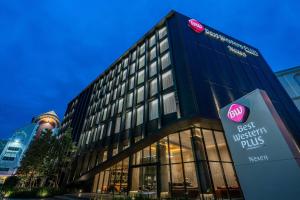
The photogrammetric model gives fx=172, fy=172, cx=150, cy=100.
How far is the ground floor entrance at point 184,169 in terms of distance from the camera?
1596 centimetres

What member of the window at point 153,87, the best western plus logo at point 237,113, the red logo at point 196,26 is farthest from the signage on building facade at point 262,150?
the red logo at point 196,26

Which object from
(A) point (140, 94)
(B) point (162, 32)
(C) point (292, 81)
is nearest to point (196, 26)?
(B) point (162, 32)

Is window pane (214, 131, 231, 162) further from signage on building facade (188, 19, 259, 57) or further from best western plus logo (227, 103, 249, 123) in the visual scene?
signage on building facade (188, 19, 259, 57)

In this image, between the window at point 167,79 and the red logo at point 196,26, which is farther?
the red logo at point 196,26

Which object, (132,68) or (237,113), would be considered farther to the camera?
(132,68)

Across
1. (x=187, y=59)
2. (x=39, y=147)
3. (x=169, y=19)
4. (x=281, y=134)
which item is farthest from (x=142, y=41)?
(x=281, y=134)

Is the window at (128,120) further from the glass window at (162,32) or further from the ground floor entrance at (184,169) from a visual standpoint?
the glass window at (162,32)

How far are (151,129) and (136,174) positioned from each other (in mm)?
6181

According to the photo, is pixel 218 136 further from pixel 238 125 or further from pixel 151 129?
pixel 238 125

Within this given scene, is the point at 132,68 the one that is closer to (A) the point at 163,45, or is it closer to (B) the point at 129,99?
(B) the point at 129,99

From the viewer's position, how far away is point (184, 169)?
17.3 m

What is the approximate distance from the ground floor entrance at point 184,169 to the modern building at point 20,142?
262ft

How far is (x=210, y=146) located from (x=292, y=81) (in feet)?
108

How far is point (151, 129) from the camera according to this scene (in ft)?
71.9
